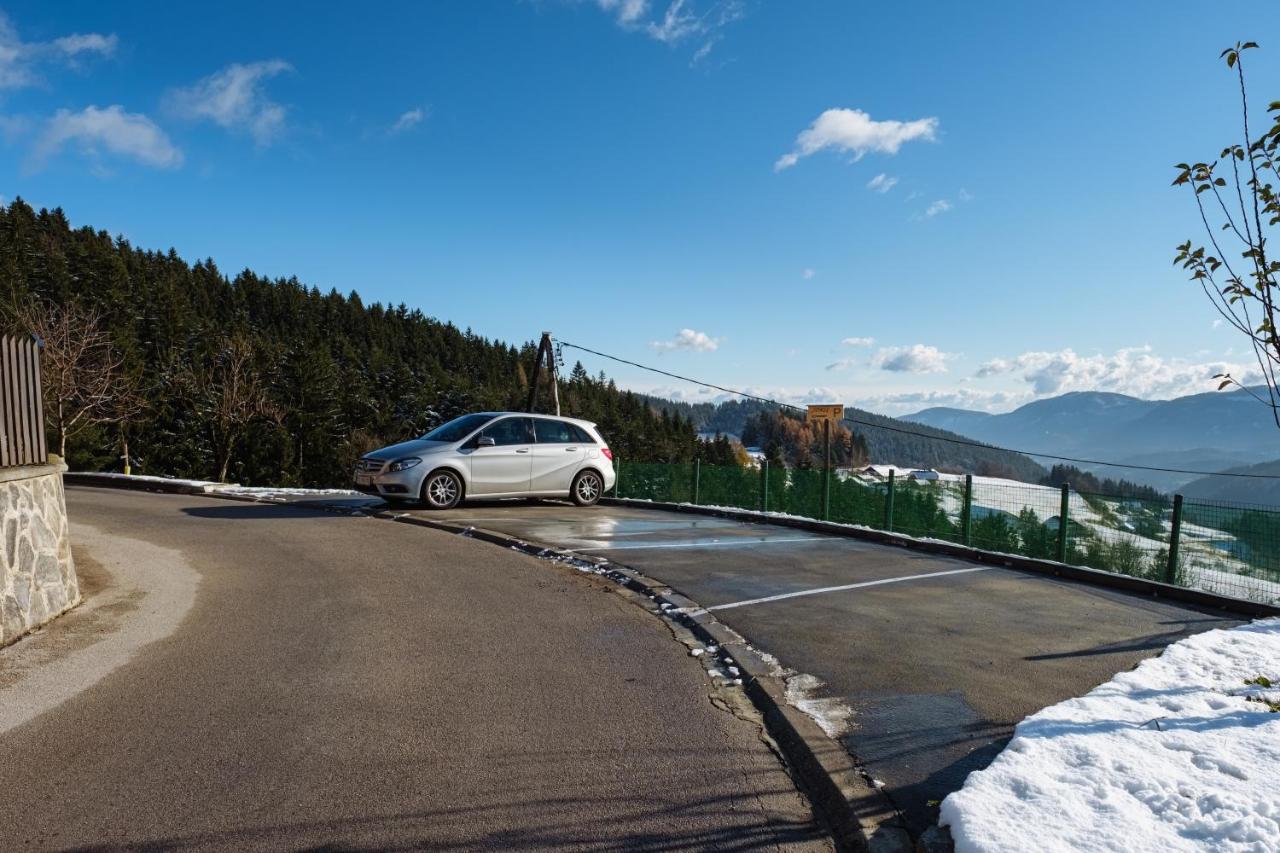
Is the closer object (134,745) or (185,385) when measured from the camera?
(134,745)

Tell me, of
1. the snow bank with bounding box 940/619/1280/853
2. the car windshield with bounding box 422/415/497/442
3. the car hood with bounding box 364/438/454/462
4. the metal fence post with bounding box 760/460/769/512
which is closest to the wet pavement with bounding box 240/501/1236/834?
the snow bank with bounding box 940/619/1280/853

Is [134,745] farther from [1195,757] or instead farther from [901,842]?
[1195,757]

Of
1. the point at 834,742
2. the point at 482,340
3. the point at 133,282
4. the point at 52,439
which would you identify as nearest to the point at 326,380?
the point at 133,282

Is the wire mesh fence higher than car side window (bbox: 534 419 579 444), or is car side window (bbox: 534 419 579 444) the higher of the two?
car side window (bbox: 534 419 579 444)

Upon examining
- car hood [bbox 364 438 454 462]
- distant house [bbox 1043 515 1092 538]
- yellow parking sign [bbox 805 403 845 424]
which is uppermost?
yellow parking sign [bbox 805 403 845 424]

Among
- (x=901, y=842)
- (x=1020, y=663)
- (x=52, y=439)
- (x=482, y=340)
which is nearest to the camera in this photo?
(x=901, y=842)

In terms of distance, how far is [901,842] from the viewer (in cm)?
311

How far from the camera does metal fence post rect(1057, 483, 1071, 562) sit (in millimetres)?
10938

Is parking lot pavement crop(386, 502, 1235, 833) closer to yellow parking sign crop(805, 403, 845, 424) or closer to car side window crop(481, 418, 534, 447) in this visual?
car side window crop(481, 418, 534, 447)

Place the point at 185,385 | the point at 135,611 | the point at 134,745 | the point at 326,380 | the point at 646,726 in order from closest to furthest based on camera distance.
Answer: the point at 134,745
the point at 646,726
the point at 135,611
the point at 185,385
the point at 326,380

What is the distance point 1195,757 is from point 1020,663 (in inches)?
72.1

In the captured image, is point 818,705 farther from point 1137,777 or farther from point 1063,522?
point 1063,522

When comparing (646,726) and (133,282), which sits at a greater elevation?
(133,282)

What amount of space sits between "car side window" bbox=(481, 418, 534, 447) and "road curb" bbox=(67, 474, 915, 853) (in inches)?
236
